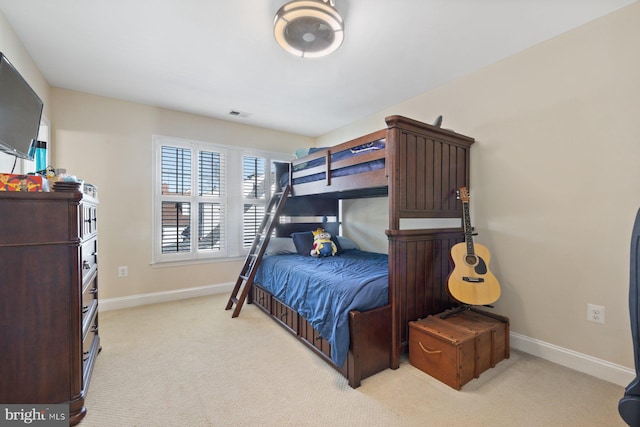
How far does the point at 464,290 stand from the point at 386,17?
2.09 meters

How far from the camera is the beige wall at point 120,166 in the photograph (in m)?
3.02

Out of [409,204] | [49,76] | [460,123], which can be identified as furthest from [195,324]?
[460,123]

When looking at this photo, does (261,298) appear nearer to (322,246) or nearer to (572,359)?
(322,246)

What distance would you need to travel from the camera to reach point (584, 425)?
1.49 meters

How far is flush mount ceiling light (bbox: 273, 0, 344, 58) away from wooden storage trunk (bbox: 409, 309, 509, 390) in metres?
2.14

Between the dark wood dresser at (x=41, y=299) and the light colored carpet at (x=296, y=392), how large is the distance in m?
0.31

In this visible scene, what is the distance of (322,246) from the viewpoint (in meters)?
3.36

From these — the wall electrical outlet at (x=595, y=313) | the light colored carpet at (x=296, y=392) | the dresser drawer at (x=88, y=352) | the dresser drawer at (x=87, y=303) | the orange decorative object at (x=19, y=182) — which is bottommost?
the light colored carpet at (x=296, y=392)

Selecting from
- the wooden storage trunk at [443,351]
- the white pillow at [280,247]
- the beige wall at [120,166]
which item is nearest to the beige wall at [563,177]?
the wooden storage trunk at [443,351]

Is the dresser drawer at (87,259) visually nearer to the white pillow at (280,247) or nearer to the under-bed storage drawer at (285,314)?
the under-bed storage drawer at (285,314)

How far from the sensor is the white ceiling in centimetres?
184

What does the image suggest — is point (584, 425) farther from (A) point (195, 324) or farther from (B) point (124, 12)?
(B) point (124, 12)

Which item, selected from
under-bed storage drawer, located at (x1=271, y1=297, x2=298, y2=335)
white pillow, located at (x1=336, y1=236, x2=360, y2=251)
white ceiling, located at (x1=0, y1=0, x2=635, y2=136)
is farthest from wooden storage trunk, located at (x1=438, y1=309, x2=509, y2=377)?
white ceiling, located at (x1=0, y1=0, x2=635, y2=136)

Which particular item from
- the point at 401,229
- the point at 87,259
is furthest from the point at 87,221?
the point at 401,229
